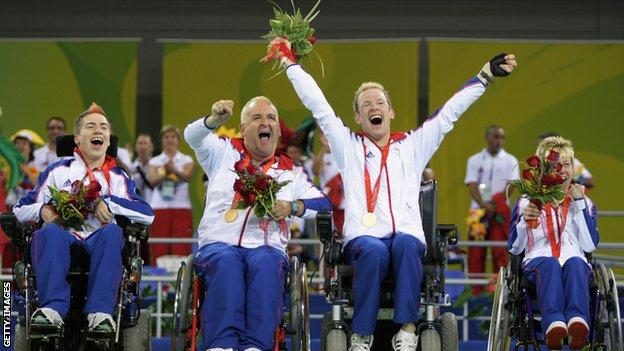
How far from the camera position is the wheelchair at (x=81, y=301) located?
6590 millimetres

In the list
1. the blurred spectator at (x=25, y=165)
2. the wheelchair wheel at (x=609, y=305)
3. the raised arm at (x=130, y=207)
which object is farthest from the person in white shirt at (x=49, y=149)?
the wheelchair wheel at (x=609, y=305)

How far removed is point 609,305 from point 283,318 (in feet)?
5.24

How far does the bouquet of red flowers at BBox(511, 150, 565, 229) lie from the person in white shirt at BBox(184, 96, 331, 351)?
1017 millimetres

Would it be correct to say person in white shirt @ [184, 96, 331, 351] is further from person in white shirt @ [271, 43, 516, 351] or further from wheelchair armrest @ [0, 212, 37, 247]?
wheelchair armrest @ [0, 212, 37, 247]

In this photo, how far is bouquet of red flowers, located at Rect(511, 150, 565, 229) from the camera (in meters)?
7.04

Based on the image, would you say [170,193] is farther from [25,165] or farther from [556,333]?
[556,333]

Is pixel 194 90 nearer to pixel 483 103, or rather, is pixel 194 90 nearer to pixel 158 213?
pixel 158 213

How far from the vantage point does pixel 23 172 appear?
11.2m

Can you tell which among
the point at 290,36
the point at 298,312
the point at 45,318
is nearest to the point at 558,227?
the point at 298,312

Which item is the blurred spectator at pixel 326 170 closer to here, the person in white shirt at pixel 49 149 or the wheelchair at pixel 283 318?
the person in white shirt at pixel 49 149

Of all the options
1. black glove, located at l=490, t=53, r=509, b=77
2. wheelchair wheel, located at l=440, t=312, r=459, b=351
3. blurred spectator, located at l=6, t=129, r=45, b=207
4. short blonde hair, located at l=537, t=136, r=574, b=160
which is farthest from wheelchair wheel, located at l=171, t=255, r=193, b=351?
blurred spectator, located at l=6, t=129, r=45, b=207

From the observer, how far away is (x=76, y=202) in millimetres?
6855

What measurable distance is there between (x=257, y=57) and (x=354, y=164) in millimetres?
5799

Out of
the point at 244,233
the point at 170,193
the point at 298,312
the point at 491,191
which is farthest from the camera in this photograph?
the point at 491,191
